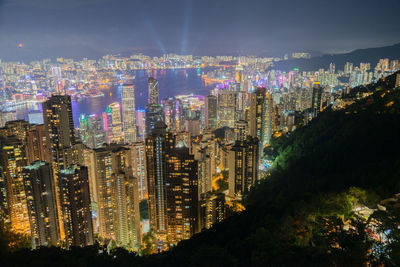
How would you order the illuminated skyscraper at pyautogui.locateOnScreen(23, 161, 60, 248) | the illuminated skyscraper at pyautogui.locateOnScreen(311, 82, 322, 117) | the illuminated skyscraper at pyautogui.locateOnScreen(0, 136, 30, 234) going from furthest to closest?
1. the illuminated skyscraper at pyautogui.locateOnScreen(311, 82, 322, 117)
2. the illuminated skyscraper at pyautogui.locateOnScreen(0, 136, 30, 234)
3. the illuminated skyscraper at pyautogui.locateOnScreen(23, 161, 60, 248)

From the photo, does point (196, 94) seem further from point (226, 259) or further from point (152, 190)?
point (226, 259)

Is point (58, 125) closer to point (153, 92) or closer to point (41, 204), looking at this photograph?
point (41, 204)

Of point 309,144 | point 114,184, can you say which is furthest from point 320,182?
point 114,184

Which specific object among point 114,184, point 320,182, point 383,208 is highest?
point 383,208

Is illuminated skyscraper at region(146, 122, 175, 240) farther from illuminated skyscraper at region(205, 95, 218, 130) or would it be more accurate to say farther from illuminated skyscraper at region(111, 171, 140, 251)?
illuminated skyscraper at region(205, 95, 218, 130)

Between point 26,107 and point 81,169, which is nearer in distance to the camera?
point 81,169

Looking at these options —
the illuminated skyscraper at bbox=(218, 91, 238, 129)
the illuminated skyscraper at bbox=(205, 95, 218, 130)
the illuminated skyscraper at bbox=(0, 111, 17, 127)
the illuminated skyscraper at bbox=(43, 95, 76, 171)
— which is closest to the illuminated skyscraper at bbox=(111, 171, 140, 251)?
the illuminated skyscraper at bbox=(43, 95, 76, 171)

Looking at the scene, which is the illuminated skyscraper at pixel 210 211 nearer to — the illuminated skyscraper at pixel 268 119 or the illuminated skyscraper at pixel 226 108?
the illuminated skyscraper at pixel 268 119
